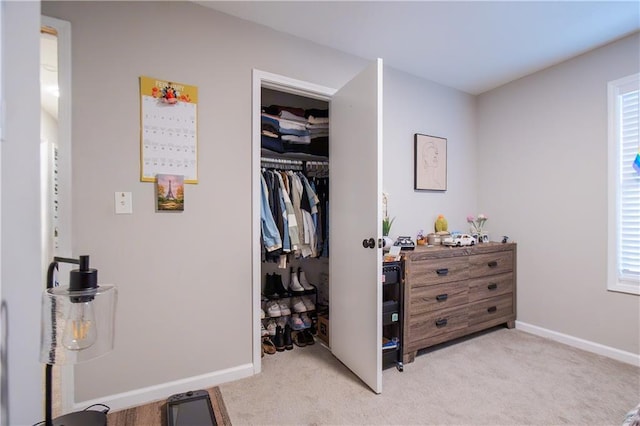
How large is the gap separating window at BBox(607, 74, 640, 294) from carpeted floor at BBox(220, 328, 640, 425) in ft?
2.23

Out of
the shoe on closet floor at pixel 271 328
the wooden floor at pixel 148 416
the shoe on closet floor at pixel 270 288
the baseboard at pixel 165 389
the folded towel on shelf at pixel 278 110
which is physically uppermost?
the folded towel on shelf at pixel 278 110

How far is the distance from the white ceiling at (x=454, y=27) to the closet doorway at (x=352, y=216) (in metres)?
0.39

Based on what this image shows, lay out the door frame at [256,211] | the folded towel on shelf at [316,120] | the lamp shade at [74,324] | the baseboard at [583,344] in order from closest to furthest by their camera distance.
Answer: the lamp shade at [74,324], the door frame at [256,211], the baseboard at [583,344], the folded towel on shelf at [316,120]

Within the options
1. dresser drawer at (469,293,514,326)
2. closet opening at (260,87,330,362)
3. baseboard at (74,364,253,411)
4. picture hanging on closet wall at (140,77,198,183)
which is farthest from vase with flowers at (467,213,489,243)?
picture hanging on closet wall at (140,77,198,183)

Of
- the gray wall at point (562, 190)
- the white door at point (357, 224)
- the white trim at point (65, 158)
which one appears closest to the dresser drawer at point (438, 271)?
the white door at point (357, 224)

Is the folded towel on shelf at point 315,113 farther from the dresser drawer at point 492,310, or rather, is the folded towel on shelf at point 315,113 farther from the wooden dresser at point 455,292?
the dresser drawer at point 492,310

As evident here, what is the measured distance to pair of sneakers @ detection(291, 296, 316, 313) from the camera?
255 centimetres

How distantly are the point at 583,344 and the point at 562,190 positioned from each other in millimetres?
1293

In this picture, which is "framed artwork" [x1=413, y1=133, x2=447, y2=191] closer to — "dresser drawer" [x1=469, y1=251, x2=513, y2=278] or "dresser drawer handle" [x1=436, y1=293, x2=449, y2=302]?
"dresser drawer" [x1=469, y1=251, x2=513, y2=278]

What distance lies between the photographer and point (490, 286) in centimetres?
263

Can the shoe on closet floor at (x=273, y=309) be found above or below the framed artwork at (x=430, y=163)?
below

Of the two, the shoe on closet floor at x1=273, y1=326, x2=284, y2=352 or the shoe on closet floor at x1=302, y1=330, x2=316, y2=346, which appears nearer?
the shoe on closet floor at x1=273, y1=326, x2=284, y2=352

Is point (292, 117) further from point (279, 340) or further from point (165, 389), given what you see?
point (165, 389)

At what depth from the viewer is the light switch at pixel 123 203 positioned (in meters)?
1.61
